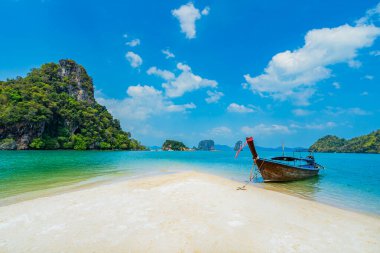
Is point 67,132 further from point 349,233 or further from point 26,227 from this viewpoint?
point 349,233

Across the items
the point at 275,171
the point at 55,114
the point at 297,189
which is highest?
the point at 55,114

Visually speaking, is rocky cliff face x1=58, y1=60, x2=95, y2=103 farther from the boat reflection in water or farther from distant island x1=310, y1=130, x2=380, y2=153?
distant island x1=310, y1=130, x2=380, y2=153

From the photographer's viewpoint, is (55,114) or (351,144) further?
(351,144)

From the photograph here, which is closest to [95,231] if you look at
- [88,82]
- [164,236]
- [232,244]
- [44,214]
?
[164,236]

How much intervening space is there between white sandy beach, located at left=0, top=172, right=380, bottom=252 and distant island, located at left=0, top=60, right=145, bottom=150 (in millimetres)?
70583

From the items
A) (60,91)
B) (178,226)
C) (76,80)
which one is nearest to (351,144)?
(178,226)

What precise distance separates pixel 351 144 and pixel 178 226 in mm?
166193

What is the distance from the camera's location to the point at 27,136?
63250 millimetres

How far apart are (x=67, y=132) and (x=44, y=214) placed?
82.6 m

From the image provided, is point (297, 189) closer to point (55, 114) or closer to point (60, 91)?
point (55, 114)

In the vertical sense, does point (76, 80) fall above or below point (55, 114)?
above

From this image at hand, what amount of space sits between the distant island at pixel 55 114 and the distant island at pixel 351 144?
101 metres

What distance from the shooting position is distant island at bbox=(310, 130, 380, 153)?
11253 centimetres

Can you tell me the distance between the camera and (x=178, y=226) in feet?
19.2
